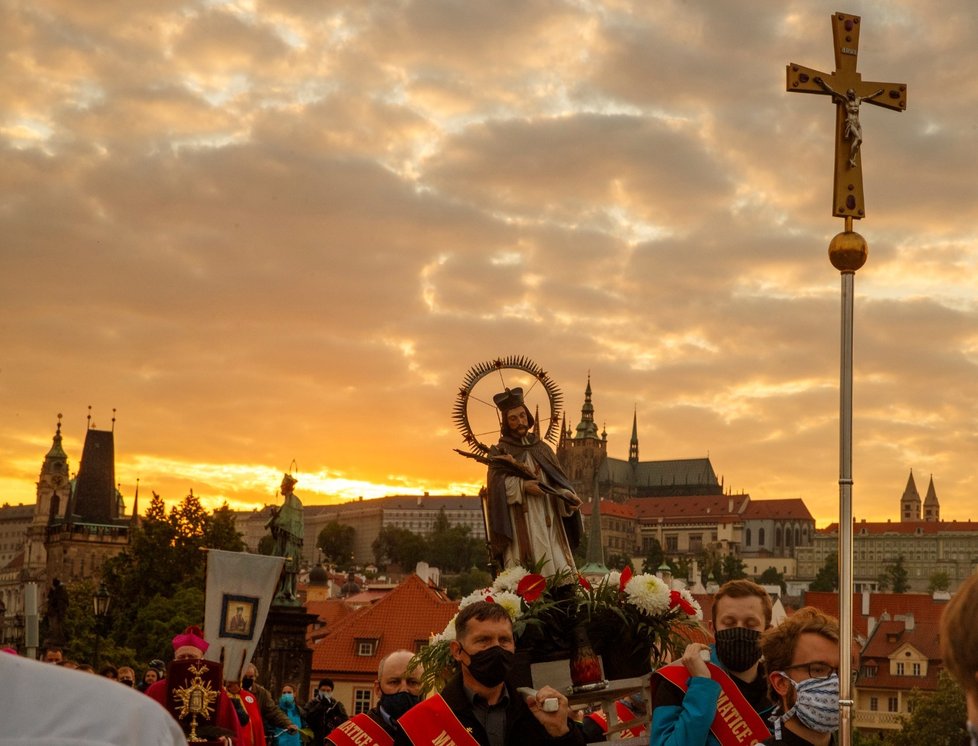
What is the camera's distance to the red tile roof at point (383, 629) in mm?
47719

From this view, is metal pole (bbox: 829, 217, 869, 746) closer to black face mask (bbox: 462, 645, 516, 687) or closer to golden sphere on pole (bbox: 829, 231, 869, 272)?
golden sphere on pole (bbox: 829, 231, 869, 272)

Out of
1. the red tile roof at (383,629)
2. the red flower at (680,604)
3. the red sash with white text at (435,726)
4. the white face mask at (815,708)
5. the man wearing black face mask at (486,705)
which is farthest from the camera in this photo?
the red tile roof at (383,629)

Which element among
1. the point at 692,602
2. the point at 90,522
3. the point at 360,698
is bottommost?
the point at 360,698

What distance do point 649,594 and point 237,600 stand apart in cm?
239

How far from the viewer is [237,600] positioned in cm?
800

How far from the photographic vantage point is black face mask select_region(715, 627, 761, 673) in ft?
16.6

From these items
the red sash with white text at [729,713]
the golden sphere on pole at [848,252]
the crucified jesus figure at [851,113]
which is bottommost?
the red sash with white text at [729,713]

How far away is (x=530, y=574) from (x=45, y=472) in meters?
142

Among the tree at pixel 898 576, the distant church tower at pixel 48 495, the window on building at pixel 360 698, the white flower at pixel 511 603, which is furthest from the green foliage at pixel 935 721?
the tree at pixel 898 576

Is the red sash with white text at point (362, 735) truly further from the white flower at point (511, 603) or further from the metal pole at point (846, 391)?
the metal pole at point (846, 391)

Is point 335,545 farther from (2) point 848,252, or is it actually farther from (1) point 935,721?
(2) point 848,252

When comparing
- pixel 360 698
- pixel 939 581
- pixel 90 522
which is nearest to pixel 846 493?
pixel 360 698

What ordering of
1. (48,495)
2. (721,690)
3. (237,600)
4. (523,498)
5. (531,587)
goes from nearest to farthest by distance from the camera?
(721,690), (531,587), (237,600), (523,498), (48,495)

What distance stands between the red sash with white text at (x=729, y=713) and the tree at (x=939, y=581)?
167 m
